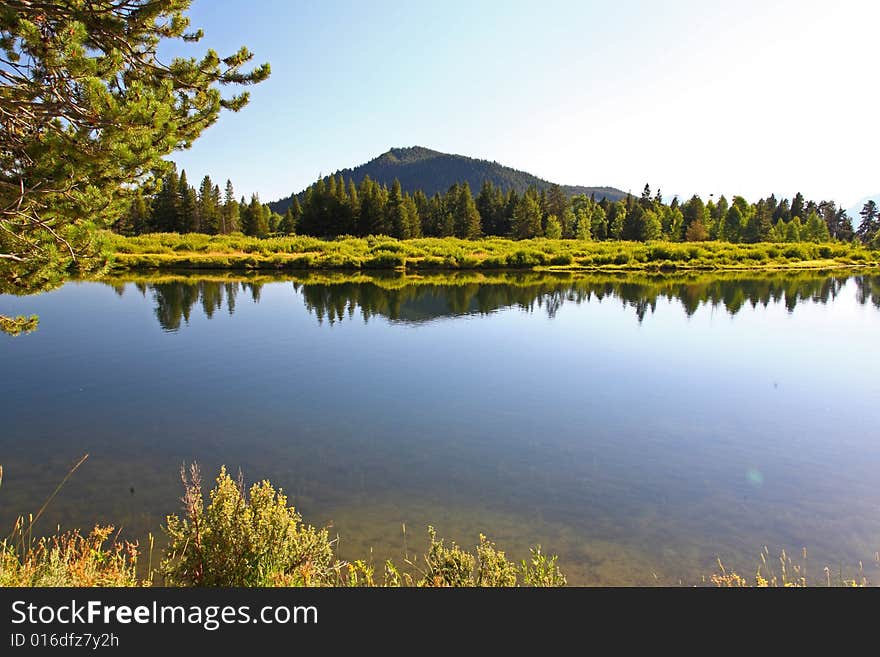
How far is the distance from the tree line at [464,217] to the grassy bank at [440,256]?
12.0 metres

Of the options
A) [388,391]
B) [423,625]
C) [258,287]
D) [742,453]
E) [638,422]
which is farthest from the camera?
[258,287]


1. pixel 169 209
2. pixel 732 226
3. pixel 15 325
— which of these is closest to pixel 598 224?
pixel 732 226

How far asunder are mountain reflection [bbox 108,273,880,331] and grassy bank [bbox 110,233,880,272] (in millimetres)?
9139

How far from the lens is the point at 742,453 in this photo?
37.8ft

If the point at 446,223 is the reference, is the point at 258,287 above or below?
below

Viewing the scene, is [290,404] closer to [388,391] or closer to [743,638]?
[388,391]

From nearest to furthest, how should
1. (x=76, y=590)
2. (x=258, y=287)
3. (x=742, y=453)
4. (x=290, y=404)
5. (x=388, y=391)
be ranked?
(x=76, y=590), (x=742, y=453), (x=290, y=404), (x=388, y=391), (x=258, y=287)

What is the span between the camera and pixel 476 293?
1630 inches

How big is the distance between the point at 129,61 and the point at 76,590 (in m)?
6.51

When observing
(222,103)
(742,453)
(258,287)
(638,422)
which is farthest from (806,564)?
(258,287)

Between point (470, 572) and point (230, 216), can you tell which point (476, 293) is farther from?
point (230, 216)

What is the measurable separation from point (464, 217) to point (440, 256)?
28544 millimetres

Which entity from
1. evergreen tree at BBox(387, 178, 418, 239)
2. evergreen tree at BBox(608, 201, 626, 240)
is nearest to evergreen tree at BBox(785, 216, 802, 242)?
evergreen tree at BBox(608, 201, 626, 240)

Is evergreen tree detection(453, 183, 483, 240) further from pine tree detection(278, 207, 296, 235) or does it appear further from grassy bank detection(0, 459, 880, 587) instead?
grassy bank detection(0, 459, 880, 587)
